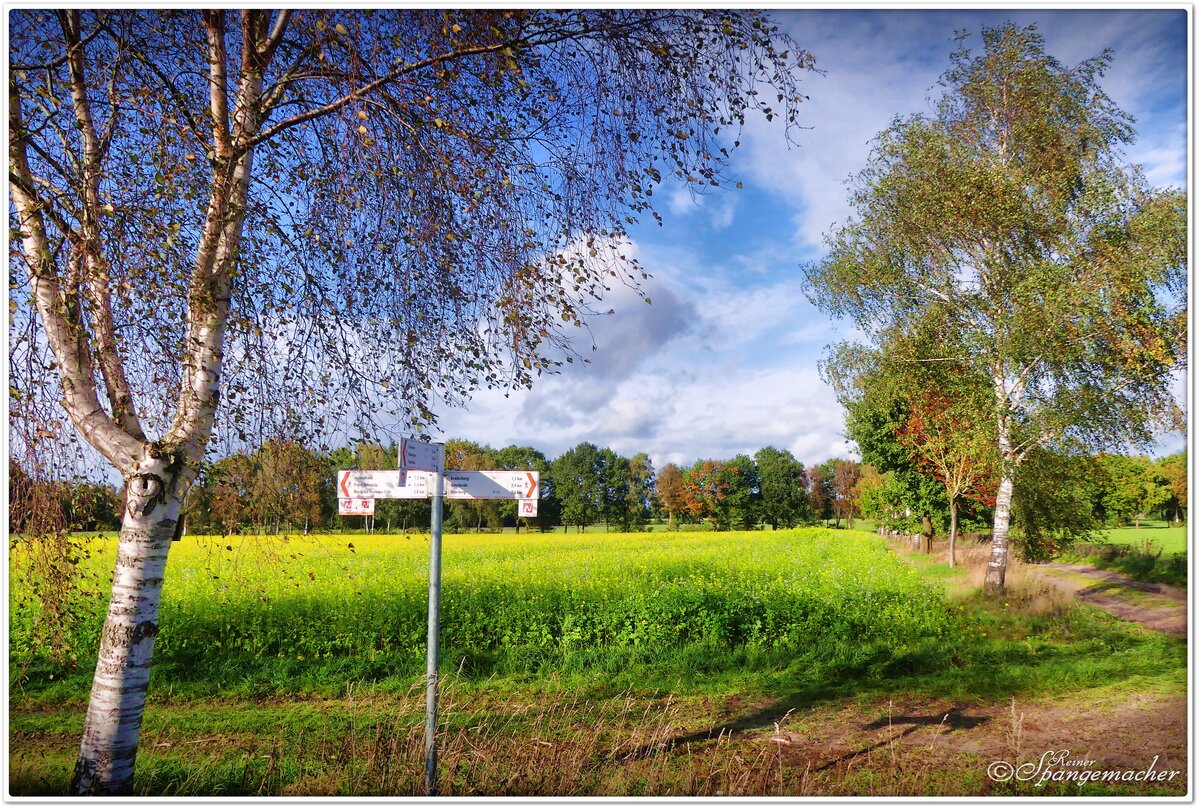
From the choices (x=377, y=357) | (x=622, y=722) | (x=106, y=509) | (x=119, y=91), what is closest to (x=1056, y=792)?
(x=622, y=722)

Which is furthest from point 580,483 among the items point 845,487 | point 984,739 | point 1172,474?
point 984,739

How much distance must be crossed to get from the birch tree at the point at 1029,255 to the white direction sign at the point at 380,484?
36.0 feet

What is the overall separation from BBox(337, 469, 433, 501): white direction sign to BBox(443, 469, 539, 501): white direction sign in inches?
6.1

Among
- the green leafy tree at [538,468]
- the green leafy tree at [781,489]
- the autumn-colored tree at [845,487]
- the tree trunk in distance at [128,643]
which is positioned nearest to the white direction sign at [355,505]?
the tree trunk in distance at [128,643]

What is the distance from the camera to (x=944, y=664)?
347 inches

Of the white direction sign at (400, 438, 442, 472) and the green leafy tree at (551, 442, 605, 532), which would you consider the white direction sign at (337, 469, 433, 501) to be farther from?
the green leafy tree at (551, 442, 605, 532)

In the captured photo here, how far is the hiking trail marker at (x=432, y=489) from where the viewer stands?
161 inches

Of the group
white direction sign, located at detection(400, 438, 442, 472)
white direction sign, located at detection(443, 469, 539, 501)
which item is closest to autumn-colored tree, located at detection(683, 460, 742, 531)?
white direction sign, located at detection(443, 469, 539, 501)

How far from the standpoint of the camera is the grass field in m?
4.75

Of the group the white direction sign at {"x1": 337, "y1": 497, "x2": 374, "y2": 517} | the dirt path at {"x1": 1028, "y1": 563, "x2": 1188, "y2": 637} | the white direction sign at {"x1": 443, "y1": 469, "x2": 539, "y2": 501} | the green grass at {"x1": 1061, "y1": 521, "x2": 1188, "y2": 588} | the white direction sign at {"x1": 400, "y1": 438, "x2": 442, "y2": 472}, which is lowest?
the dirt path at {"x1": 1028, "y1": 563, "x2": 1188, "y2": 637}

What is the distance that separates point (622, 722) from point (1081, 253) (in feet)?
36.4

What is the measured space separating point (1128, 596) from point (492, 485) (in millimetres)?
15257

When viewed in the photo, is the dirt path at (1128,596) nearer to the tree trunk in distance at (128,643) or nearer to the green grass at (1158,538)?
the green grass at (1158,538)

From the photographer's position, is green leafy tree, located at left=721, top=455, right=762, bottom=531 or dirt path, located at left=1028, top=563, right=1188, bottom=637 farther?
green leafy tree, located at left=721, top=455, right=762, bottom=531
